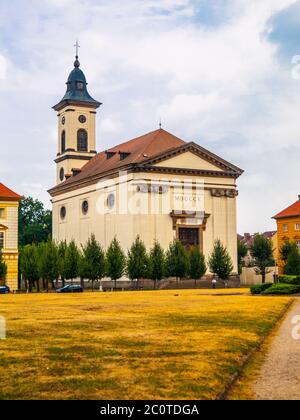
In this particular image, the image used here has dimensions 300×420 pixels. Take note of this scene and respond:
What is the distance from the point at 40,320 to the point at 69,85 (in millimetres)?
87919

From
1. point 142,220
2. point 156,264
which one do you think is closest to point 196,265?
point 156,264

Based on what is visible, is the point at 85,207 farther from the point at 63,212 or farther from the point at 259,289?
the point at 259,289

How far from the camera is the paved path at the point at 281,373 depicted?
12112mm

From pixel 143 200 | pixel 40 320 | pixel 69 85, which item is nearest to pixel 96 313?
pixel 40 320

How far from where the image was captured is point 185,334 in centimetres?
2045

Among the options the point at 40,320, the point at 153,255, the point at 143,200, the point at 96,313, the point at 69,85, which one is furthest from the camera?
the point at 69,85

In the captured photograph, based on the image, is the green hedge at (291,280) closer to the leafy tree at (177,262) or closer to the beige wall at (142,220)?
the leafy tree at (177,262)

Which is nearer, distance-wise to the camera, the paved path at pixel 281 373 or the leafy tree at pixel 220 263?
the paved path at pixel 281 373

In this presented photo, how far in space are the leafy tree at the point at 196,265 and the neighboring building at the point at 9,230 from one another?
20.6 meters

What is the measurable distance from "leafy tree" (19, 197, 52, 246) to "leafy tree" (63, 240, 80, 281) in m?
45.0

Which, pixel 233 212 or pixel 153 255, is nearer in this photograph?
pixel 153 255

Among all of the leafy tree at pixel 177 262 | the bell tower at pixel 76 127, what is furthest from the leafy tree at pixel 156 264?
the bell tower at pixel 76 127
